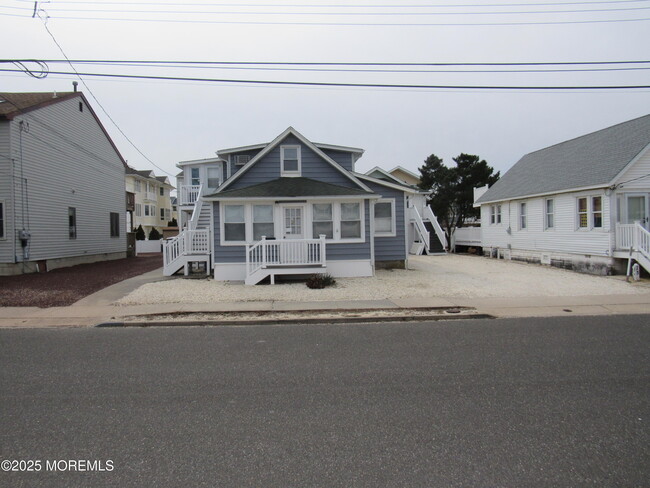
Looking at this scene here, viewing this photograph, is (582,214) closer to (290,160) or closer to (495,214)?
(495,214)

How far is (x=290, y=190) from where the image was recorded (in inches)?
636

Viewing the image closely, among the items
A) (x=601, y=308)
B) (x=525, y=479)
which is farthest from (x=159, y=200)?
(x=525, y=479)

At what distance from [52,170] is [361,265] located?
1516cm

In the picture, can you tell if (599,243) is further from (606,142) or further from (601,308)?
(601,308)

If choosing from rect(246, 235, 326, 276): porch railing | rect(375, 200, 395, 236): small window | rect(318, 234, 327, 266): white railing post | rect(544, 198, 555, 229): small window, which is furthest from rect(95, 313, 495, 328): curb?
rect(544, 198, 555, 229): small window

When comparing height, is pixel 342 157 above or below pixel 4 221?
above

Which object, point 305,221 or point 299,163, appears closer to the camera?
point 305,221

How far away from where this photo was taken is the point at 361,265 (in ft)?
54.4

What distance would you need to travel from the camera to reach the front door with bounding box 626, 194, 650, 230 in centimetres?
1673

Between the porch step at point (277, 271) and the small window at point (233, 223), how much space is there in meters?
2.00

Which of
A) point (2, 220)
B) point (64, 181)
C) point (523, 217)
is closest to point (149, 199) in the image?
point (64, 181)

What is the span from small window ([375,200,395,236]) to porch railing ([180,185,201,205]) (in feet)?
30.3

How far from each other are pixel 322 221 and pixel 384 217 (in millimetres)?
3731

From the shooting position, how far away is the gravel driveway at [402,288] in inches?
490
